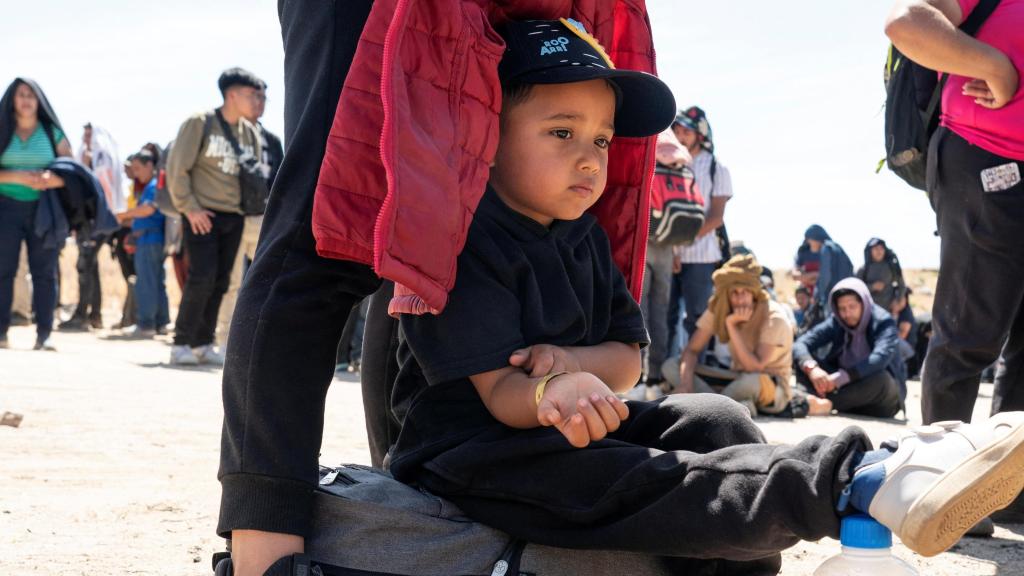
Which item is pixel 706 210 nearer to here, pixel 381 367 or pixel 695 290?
pixel 695 290

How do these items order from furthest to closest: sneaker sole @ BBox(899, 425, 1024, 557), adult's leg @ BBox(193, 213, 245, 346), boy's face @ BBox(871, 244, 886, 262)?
1. boy's face @ BBox(871, 244, 886, 262)
2. adult's leg @ BBox(193, 213, 245, 346)
3. sneaker sole @ BBox(899, 425, 1024, 557)

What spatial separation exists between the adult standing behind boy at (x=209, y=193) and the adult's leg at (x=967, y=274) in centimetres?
621

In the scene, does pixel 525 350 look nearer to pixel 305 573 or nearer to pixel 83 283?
pixel 305 573

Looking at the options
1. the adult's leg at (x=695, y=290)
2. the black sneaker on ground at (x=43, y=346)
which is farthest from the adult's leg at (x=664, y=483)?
the black sneaker on ground at (x=43, y=346)

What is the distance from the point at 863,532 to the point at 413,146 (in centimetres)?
107

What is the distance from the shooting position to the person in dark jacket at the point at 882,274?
13324mm

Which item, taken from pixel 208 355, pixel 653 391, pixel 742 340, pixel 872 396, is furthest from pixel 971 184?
pixel 208 355

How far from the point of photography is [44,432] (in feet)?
15.9

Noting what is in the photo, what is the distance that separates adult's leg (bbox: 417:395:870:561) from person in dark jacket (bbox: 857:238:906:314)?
37.6ft

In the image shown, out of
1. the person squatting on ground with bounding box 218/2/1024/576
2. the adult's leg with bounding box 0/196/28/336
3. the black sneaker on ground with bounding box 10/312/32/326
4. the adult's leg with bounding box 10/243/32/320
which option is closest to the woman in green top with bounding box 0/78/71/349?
the adult's leg with bounding box 0/196/28/336

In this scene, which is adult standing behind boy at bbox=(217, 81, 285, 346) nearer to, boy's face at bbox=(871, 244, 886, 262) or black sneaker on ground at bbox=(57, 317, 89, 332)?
black sneaker on ground at bbox=(57, 317, 89, 332)

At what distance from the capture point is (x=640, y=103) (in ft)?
8.79

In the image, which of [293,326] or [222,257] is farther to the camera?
[222,257]

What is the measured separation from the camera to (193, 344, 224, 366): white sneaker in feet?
29.9
